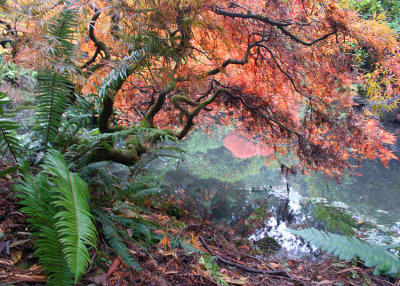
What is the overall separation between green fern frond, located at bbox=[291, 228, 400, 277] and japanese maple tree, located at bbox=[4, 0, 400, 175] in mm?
1532

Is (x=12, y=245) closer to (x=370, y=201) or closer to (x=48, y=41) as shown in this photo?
(x=48, y=41)

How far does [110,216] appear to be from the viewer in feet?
5.35

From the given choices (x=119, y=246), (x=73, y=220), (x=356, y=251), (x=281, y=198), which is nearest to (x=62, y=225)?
(x=73, y=220)

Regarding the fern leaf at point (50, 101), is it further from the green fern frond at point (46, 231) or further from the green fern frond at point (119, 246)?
the green fern frond at point (119, 246)

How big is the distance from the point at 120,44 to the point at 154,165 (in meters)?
4.57

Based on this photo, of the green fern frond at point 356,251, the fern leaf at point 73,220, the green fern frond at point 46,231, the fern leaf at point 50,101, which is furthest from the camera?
the fern leaf at point 50,101

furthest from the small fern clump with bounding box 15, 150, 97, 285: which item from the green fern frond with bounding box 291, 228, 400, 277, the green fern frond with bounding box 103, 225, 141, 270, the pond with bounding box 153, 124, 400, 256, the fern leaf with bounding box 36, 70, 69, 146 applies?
the pond with bounding box 153, 124, 400, 256

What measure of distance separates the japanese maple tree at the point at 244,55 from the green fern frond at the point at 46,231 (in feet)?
2.59

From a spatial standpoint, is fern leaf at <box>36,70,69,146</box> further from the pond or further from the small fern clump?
the pond

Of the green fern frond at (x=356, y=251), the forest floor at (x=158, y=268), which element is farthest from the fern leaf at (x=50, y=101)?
the green fern frond at (x=356, y=251)

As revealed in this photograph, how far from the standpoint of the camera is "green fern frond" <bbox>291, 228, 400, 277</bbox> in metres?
0.52

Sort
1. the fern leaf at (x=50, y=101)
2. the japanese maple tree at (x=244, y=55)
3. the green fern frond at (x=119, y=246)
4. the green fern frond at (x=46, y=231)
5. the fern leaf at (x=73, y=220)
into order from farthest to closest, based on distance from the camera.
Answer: the japanese maple tree at (x=244, y=55), the fern leaf at (x=50, y=101), the green fern frond at (x=119, y=246), the green fern frond at (x=46, y=231), the fern leaf at (x=73, y=220)

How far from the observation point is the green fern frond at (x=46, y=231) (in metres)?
1.04

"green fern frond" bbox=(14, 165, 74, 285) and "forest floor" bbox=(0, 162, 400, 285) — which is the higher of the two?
"green fern frond" bbox=(14, 165, 74, 285)
